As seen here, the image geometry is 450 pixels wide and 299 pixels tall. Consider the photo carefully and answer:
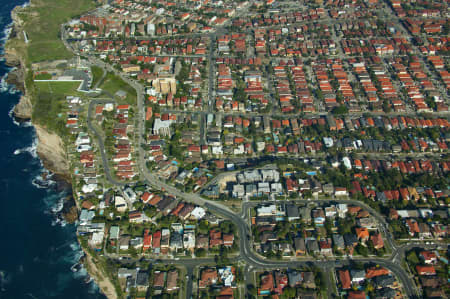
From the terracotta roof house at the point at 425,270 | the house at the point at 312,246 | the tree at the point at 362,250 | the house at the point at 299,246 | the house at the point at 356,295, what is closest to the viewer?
the house at the point at 356,295

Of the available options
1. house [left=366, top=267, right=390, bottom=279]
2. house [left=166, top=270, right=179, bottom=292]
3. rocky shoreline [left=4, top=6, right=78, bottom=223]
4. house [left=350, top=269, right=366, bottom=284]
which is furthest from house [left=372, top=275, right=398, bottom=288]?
rocky shoreline [left=4, top=6, right=78, bottom=223]

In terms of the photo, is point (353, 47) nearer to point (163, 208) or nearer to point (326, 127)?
point (326, 127)

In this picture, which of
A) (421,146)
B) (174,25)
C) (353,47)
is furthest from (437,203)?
(174,25)

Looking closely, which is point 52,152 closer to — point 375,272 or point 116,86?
point 116,86

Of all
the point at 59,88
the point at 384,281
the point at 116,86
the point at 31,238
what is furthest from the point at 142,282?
Answer: the point at 59,88

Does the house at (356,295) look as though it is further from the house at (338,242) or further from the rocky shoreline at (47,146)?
the rocky shoreline at (47,146)

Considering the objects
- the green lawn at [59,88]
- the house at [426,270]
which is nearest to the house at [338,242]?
the house at [426,270]
